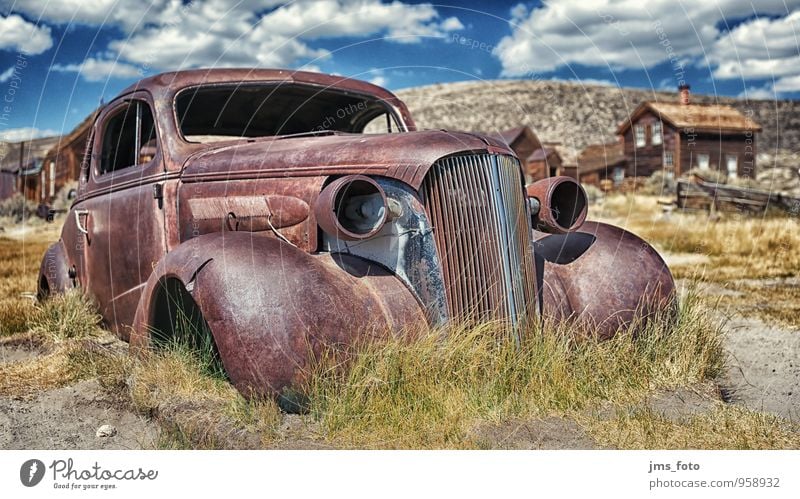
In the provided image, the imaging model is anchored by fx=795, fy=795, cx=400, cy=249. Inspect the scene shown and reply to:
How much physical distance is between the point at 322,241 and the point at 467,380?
0.87m

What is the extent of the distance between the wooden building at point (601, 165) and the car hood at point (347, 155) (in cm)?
2968

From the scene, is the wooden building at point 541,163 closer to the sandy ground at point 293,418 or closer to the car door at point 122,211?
the car door at point 122,211

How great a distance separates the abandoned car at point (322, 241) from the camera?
3.03 meters

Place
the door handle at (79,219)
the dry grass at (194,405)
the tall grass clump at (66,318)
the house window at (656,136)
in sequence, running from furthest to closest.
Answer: the house window at (656,136)
the door handle at (79,219)
the tall grass clump at (66,318)
the dry grass at (194,405)

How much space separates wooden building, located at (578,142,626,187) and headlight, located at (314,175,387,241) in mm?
30030

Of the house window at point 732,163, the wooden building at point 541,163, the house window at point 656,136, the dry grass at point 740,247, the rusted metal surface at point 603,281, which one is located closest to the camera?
the rusted metal surface at point 603,281

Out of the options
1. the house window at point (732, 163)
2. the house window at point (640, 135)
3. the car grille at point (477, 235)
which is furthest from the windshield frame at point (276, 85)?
the house window at point (640, 135)

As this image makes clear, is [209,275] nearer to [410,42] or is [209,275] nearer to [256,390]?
[256,390]

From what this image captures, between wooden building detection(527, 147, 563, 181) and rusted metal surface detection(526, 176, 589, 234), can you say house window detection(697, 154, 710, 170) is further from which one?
rusted metal surface detection(526, 176, 589, 234)

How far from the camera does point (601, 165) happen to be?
33.3 m

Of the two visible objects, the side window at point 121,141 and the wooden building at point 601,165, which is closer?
the side window at point 121,141

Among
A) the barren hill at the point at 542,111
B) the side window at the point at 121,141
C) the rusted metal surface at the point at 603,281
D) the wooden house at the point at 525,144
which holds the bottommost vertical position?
the rusted metal surface at the point at 603,281

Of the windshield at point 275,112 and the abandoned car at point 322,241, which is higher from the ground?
the windshield at point 275,112

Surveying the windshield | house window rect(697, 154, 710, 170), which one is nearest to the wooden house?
house window rect(697, 154, 710, 170)
